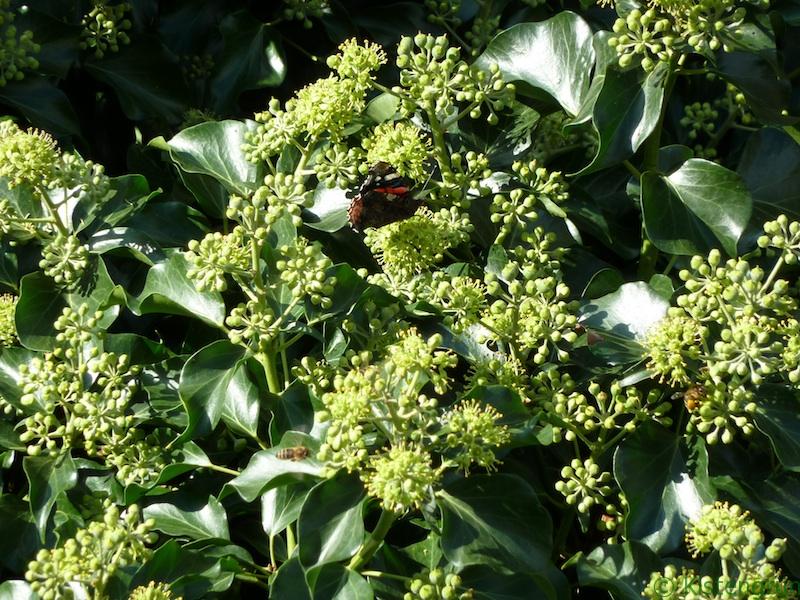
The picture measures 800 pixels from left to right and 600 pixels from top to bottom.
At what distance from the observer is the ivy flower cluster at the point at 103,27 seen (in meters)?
3.19

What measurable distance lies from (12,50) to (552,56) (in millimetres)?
1586

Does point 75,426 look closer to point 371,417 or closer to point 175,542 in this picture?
point 175,542

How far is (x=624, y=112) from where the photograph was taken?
8.04 feet

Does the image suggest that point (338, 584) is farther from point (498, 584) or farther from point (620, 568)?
point (620, 568)

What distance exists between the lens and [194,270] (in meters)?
2.18

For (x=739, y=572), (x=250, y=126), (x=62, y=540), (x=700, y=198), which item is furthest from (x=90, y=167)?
(x=739, y=572)

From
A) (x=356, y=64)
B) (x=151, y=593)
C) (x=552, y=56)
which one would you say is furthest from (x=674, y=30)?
(x=151, y=593)

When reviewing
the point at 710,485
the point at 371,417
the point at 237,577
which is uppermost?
the point at 371,417

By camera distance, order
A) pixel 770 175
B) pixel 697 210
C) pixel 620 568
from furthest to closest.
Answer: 1. pixel 770 175
2. pixel 697 210
3. pixel 620 568

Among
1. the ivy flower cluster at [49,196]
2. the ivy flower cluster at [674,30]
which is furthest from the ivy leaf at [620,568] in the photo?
the ivy flower cluster at [49,196]

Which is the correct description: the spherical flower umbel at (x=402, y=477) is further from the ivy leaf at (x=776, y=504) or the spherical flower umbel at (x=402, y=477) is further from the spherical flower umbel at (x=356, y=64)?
the spherical flower umbel at (x=356, y=64)

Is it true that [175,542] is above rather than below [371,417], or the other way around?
below

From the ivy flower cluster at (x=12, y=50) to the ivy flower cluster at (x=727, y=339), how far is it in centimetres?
200

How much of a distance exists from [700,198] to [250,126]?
1184 millimetres
